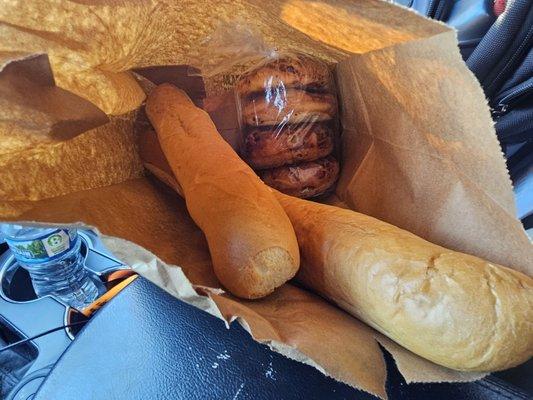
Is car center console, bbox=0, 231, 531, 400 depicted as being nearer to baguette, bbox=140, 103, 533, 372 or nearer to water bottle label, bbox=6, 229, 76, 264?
baguette, bbox=140, 103, 533, 372

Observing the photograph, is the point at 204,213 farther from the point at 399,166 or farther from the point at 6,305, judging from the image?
the point at 6,305

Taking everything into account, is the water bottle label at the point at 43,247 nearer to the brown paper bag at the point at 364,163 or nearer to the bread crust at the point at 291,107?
the brown paper bag at the point at 364,163

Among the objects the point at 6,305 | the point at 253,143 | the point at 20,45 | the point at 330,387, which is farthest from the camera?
the point at 6,305

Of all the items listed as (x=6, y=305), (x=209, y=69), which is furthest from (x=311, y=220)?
(x=6, y=305)

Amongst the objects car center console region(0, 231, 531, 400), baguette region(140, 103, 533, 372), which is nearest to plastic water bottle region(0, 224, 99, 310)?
car center console region(0, 231, 531, 400)

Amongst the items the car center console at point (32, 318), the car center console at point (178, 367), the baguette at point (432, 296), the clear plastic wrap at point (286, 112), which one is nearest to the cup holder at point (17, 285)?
the car center console at point (32, 318)

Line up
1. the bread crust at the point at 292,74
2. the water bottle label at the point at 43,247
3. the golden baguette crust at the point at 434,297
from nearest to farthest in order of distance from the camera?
1. the golden baguette crust at the point at 434,297
2. the bread crust at the point at 292,74
3. the water bottle label at the point at 43,247
